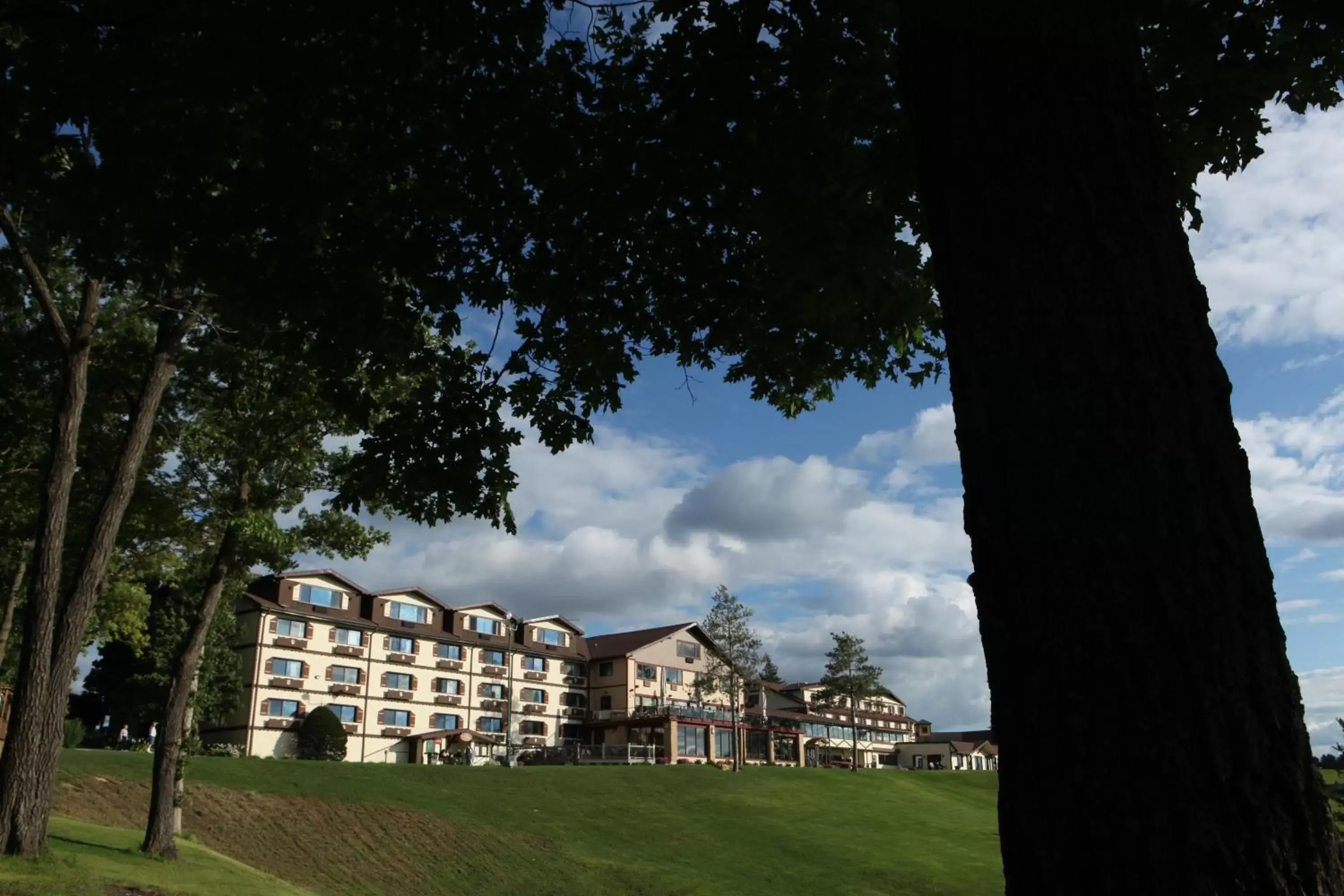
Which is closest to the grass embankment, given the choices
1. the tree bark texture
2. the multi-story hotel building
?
the tree bark texture

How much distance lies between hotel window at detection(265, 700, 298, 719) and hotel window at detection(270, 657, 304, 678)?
5.21ft

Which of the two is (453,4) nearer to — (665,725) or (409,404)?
(409,404)

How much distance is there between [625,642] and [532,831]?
169ft

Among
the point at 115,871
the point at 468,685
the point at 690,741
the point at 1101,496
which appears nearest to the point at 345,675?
the point at 468,685

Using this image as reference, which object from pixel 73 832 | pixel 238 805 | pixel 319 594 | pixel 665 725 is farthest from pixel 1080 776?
pixel 665 725

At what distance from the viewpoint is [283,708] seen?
208 ft

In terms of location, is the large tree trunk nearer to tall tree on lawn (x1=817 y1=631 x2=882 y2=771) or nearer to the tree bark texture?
the tree bark texture

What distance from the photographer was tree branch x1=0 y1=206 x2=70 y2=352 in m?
14.8

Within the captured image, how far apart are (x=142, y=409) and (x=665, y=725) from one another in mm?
63594

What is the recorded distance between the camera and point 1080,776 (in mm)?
2861

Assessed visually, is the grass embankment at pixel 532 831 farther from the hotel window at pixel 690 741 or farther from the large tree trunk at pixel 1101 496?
the hotel window at pixel 690 741

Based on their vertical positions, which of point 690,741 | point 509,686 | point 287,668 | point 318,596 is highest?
point 318,596

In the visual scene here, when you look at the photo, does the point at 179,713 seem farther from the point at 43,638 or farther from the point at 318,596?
the point at 318,596

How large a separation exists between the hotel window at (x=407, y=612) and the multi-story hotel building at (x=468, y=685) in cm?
11
